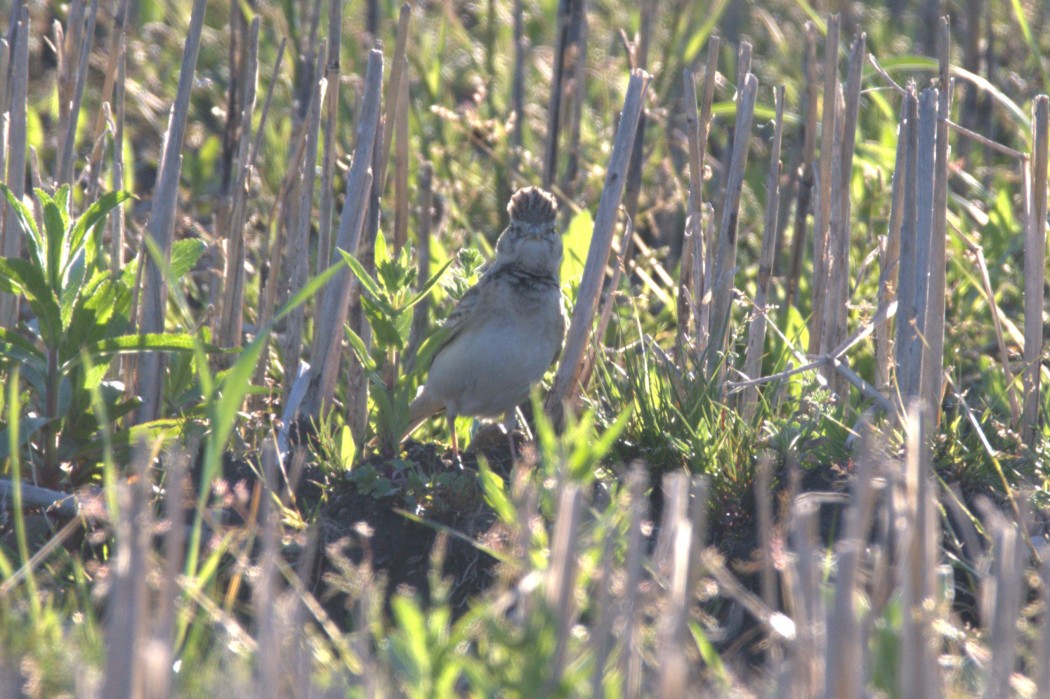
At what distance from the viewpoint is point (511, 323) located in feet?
13.5

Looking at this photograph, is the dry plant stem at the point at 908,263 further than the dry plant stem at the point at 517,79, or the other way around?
the dry plant stem at the point at 517,79

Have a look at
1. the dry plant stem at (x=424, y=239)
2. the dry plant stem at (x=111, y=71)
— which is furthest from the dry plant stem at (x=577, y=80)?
the dry plant stem at (x=111, y=71)

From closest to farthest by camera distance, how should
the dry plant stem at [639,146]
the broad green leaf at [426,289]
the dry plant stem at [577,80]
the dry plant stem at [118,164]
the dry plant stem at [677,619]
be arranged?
the dry plant stem at [677,619]
the broad green leaf at [426,289]
the dry plant stem at [118,164]
the dry plant stem at [639,146]
the dry plant stem at [577,80]

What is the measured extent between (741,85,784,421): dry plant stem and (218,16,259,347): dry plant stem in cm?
161

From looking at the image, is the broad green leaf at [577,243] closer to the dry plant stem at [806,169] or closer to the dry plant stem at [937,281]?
the dry plant stem at [806,169]

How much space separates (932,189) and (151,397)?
229 centimetres

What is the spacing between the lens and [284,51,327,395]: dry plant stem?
3.83 meters

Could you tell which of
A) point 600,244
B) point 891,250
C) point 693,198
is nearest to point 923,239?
point 891,250

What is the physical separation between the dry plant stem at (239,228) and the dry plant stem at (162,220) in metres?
0.29

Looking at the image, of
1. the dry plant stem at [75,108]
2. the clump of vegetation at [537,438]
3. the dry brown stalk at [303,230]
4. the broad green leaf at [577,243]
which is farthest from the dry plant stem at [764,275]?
the dry plant stem at [75,108]

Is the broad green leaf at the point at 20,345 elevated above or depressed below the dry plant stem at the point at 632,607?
above

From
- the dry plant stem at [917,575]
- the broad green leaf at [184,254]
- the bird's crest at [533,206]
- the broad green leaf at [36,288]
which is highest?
the bird's crest at [533,206]

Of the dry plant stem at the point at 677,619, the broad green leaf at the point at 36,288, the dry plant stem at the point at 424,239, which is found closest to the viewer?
the dry plant stem at the point at 677,619

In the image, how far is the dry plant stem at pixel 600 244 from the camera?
3.65m
